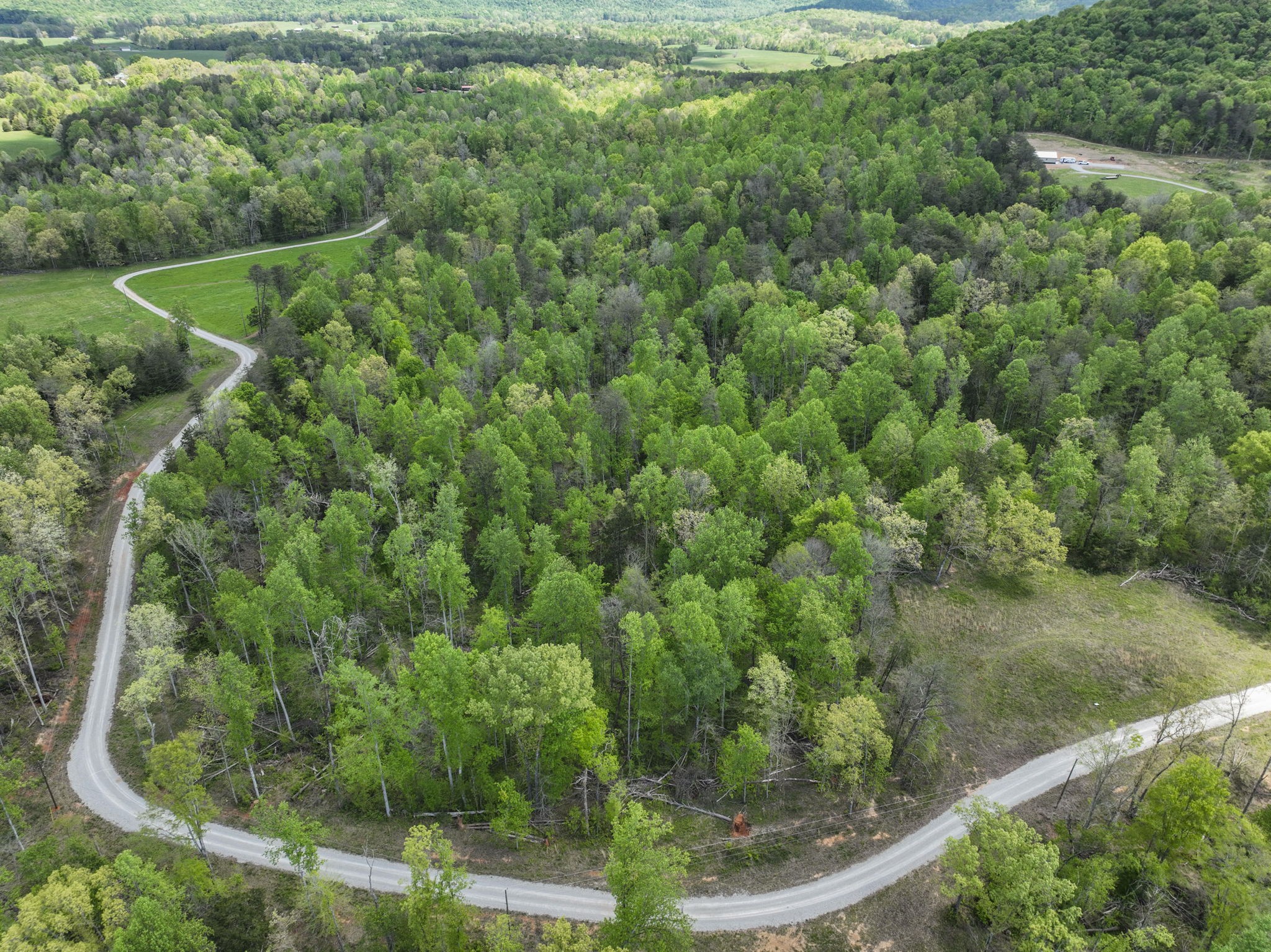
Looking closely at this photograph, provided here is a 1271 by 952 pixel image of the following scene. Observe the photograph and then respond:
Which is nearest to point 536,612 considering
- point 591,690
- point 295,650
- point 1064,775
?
point 591,690

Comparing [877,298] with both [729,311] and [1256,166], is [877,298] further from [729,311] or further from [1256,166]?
[1256,166]

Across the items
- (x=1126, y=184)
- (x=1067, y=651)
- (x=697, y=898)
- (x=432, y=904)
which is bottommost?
(x=697, y=898)

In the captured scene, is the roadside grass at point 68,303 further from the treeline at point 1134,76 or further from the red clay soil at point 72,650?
the treeline at point 1134,76

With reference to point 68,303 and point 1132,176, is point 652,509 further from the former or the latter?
point 1132,176

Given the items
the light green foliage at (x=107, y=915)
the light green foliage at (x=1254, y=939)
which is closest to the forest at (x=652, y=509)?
the light green foliage at (x=107, y=915)

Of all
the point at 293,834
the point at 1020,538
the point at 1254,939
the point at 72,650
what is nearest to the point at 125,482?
the point at 72,650

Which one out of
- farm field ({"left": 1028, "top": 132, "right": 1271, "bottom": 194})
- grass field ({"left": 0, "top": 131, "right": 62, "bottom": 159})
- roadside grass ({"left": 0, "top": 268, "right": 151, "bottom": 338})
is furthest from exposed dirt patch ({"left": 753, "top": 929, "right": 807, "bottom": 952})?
grass field ({"left": 0, "top": 131, "right": 62, "bottom": 159})
